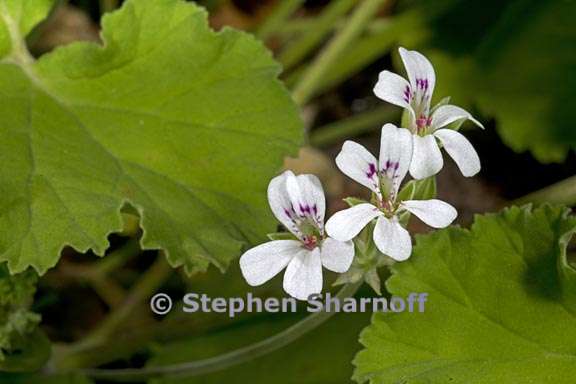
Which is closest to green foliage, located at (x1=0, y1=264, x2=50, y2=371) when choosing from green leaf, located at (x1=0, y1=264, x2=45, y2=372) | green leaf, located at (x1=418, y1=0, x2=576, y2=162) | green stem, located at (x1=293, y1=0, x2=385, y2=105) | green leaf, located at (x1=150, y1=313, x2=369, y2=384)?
green leaf, located at (x1=0, y1=264, x2=45, y2=372)

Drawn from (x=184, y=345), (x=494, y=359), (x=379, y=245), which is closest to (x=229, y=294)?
(x=184, y=345)

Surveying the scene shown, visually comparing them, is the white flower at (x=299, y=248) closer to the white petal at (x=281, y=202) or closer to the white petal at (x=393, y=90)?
the white petal at (x=281, y=202)

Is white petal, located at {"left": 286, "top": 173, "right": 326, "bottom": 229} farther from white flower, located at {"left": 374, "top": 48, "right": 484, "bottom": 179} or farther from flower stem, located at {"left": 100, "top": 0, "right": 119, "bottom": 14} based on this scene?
flower stem, located at {"left": 100, "top": 0, "right": 119, "bottom": 14}

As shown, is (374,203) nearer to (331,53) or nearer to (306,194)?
(306,194)

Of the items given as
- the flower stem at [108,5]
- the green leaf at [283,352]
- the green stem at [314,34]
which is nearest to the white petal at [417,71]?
the green leaf at [283,352]

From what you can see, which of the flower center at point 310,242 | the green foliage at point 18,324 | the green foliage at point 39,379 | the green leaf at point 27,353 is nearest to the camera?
the flower center at point 310,242

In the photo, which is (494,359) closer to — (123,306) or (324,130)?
(123,306)
